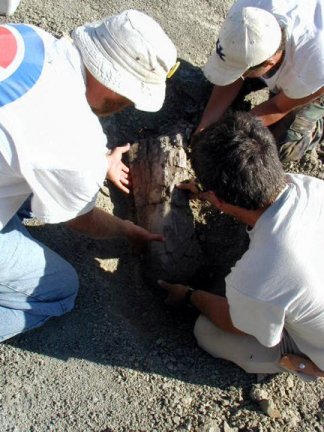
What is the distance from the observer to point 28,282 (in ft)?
7.53

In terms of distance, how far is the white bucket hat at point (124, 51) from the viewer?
1.92m

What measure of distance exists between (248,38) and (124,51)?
2.40 ft

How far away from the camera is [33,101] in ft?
5.79

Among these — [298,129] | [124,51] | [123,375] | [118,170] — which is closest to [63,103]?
[124,51]

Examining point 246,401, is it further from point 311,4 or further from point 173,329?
point 311,4

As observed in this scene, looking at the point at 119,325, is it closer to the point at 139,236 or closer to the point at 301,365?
the point at 139,236

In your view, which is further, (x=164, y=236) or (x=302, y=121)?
(x=302, y=121)

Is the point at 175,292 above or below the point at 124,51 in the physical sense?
below

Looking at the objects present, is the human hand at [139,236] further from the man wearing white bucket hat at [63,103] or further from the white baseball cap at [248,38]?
the white baseball cap at [248,38]

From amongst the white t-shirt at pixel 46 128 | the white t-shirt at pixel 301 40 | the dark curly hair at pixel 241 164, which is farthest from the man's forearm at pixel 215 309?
the white t-shirt at pixel 301 40

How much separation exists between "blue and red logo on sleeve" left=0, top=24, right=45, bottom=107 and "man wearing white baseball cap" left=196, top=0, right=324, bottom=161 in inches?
38.3

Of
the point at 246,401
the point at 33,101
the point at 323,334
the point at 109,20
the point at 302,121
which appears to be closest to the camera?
the point at 33,101

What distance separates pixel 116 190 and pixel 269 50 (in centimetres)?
105

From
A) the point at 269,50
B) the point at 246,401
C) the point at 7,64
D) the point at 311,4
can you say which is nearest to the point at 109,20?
the point at 7,64
